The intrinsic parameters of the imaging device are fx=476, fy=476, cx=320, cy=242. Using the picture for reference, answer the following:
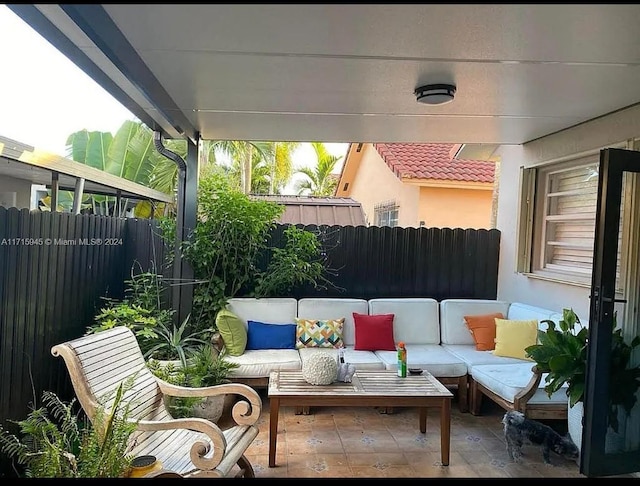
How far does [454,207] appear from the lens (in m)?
7.79

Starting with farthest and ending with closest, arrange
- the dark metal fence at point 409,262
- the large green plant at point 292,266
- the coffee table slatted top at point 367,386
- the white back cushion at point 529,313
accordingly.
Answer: the dark metal fence at point 409,262, the large green plant at point 292,266, the white back cushion at point 529,313, the coffee table slatted top at point 367,386

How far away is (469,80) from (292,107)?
58.0 inches

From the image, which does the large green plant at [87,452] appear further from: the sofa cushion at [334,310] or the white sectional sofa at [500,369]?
the white sectional sofa at [500,369]

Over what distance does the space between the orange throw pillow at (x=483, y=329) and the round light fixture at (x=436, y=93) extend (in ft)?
8.39

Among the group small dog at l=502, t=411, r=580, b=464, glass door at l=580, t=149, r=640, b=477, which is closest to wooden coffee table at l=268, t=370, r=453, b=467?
small dog at l=502, t=411, r=580, b=464

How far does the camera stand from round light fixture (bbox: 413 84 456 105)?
3.29 metres

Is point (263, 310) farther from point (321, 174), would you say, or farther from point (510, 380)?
point (321, 174)

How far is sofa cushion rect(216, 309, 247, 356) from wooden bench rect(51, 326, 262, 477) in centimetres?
117

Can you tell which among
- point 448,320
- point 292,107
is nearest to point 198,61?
point 292,107

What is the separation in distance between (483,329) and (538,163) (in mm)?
1867

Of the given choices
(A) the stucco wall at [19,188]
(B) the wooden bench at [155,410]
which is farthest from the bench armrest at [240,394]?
(A) the stucco wall at [19,188]

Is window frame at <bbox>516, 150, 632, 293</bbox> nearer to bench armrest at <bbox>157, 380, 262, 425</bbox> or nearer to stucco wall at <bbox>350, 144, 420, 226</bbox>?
stucco wall at <bbox>350, 144, 420, 226</bbox>

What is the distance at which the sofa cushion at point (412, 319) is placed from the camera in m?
5.05

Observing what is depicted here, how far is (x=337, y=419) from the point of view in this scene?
13.9 feet
